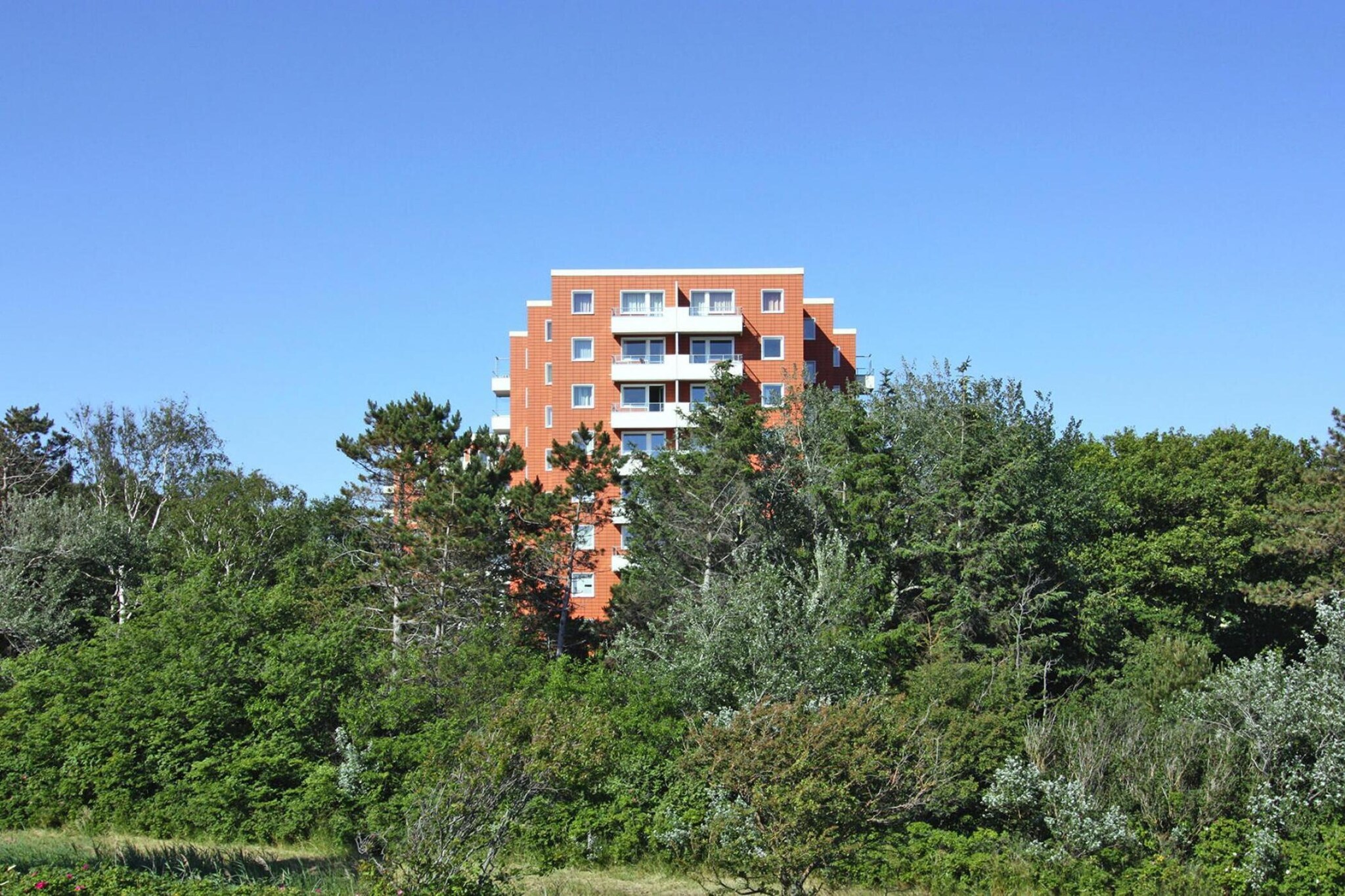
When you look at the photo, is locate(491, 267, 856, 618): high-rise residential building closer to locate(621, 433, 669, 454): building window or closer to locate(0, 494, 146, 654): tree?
locate(621, 433, 669, 454): building window

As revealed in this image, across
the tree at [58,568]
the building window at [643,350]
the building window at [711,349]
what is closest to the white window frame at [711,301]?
the building window at [711,349]

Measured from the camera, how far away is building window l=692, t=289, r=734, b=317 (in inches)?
2056

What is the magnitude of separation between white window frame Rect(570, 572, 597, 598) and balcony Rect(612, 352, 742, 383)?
885 centimetres

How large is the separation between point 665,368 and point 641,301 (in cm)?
391

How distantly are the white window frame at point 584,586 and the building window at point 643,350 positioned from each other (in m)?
9.70

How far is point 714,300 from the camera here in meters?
52.5

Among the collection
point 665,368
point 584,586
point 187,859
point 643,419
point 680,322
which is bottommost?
point 187,859

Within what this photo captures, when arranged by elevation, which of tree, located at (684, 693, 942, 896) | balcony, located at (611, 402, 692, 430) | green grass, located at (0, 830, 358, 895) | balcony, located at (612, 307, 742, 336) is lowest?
green grass, located at (0, 830, 358, 895)

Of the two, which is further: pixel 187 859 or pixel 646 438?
pixel 646 438

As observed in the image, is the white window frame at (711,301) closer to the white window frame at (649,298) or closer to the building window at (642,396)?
the white window frame at (649,298)

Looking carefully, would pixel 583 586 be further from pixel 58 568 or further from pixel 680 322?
pixel 58 568

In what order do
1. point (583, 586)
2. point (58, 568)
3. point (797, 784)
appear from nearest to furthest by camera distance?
1. point (797, 784)
2. point (58, 568)
3. point (583, 586)

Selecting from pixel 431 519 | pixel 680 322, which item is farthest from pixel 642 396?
pixel 431 519

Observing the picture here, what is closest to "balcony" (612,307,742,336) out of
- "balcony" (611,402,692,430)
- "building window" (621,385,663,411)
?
"building window" (621,385,663,411)
